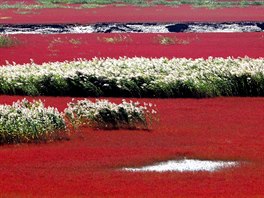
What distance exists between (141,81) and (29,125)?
7002mm

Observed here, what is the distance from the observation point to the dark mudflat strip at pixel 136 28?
1941 inches

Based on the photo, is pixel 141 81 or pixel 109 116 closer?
pixel 109 116

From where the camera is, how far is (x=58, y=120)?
17.5 metres

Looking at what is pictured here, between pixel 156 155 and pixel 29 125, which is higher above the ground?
pixel 29 125

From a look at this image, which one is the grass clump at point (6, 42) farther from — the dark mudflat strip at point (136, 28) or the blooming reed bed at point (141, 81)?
the blooming reed bed at point (141, 81)

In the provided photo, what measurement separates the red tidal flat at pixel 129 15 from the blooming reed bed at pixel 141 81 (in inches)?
1070

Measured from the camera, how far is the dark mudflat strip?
162 feet

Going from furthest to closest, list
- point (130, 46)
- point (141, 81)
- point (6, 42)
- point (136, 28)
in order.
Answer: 1. point (136, 28)
2. point (130, 46)
3. point (6, 42)
4. point (141, 81)

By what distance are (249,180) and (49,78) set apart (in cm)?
1116

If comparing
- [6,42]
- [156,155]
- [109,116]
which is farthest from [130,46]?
[156,155]

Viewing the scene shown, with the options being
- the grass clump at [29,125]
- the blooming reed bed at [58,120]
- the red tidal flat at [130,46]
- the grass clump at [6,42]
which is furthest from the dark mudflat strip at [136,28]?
the grass clump at [29,125]

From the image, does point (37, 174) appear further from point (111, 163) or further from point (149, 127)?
point (149, 127)

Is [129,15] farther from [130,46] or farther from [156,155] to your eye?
[156,155]

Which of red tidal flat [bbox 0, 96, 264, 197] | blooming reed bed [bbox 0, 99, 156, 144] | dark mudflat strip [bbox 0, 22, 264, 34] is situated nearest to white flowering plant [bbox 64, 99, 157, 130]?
blooming reed bed [bbox 0, 99, 156, 144]
